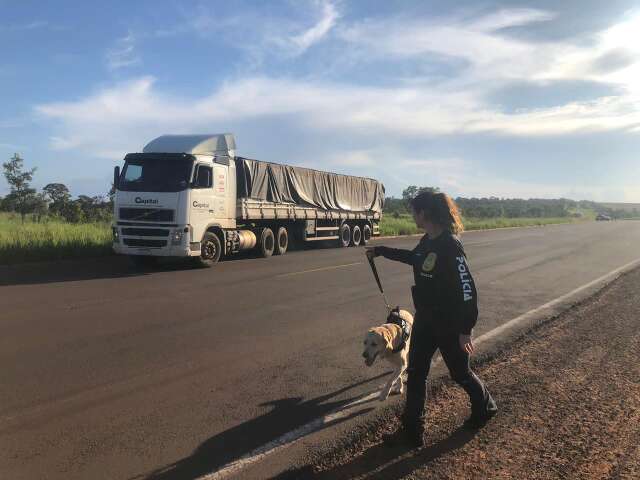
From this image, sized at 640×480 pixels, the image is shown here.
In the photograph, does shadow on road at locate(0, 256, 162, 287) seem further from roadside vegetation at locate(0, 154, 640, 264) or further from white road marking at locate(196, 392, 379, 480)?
white road marking at locate(196, 392, 379, 480)

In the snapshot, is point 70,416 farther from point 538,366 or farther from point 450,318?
point 538,366

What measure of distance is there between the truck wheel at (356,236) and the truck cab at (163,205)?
1084 centimetres

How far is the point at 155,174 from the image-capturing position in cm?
1334

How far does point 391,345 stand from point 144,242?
9950 mm

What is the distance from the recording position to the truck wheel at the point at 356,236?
2434cm

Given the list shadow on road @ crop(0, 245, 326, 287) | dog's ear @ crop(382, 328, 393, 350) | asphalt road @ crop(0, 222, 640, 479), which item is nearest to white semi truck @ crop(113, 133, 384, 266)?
shadow on road @ crop(0, 245, 326, 287)

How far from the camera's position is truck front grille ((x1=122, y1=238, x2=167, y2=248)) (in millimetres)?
13070

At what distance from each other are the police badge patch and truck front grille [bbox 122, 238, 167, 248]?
33.8 ft

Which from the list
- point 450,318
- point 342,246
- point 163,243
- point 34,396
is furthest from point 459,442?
point 342,246

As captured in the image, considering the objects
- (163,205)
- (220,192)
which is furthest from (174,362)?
(220,192)

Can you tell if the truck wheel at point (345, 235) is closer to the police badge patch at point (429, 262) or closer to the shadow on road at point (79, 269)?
the shadow on road at point (79, 269)

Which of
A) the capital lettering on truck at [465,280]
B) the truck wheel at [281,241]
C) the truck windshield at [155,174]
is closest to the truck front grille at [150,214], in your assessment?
the truck windshield at [155,174]

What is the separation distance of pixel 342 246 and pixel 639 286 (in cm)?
1352

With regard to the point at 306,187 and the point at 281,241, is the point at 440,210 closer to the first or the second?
the point at 281,241
